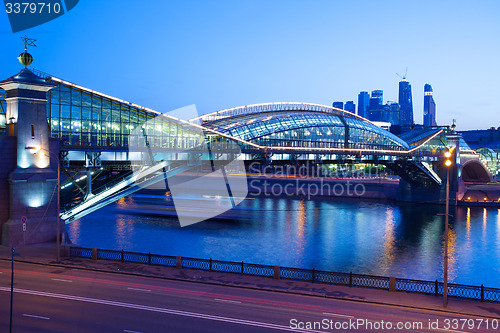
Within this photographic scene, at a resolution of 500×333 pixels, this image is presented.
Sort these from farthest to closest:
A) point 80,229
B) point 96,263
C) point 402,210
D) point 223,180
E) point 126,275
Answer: point 223,180
point 402,210
point 80,229
point 96,263
point 126,275

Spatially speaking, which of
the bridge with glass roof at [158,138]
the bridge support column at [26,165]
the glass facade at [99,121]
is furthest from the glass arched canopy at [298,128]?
the bridge support column at [26,165]

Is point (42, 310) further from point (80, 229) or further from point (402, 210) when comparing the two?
point (402, 210)

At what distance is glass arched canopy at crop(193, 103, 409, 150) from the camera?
6488cm

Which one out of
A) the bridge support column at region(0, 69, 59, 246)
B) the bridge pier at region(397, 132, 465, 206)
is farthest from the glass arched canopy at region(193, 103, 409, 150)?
the bridge support column at region(0, 69, 59, 246)

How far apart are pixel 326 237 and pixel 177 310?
2991 cm

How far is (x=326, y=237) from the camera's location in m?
43.8

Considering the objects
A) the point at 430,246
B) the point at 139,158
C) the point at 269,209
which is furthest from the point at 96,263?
the point at 269,209

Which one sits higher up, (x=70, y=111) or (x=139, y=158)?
(x=70, y=111)

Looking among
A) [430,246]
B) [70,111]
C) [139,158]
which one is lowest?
[430,246]

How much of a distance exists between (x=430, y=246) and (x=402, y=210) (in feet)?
87.6

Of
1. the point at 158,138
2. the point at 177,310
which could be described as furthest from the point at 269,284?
the point at 158,138

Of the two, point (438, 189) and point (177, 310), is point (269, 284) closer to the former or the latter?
point (177, 310)

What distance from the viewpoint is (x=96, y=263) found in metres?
22.9

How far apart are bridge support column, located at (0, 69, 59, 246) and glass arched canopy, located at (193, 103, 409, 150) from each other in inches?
1408
